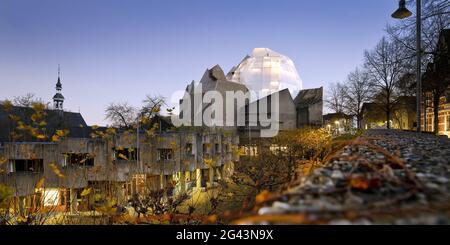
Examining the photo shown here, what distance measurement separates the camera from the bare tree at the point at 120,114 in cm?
4909

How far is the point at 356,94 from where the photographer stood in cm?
3014

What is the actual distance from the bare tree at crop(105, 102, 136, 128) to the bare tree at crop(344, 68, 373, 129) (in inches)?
1451

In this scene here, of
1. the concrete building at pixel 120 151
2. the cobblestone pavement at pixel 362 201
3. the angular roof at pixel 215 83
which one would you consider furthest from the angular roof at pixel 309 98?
the cobblestone pavement at pixel 362 201

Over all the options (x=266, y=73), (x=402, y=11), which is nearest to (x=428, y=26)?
(x=402, y=11)

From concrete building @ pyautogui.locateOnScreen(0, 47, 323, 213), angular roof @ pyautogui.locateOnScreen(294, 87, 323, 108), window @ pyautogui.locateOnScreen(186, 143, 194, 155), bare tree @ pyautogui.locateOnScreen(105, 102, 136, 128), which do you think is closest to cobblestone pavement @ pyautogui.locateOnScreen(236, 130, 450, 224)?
concrete building @ pyautogui.locateOnScreen(0, 47, 323, 213)

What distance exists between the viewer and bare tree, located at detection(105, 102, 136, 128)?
49.1 m

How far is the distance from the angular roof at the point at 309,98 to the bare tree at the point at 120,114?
31.7 meters

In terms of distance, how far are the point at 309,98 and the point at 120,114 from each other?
118ft

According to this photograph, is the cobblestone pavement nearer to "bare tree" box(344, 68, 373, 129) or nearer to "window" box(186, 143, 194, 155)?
"window" box(186, 143, 194, 155)

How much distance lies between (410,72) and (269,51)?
4642 cm

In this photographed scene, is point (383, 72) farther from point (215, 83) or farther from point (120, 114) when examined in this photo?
point (120, 114)

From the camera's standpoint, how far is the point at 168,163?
1986 centimetres
